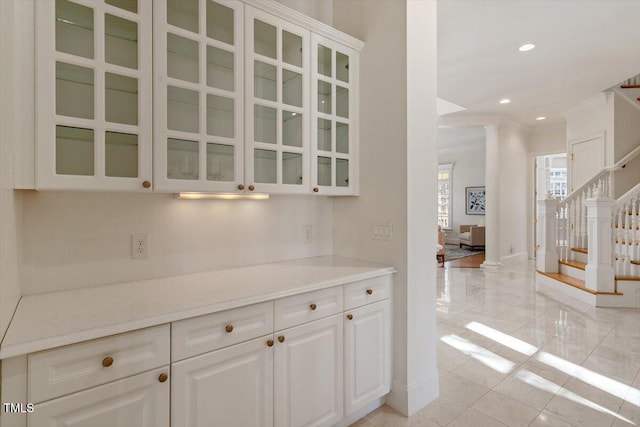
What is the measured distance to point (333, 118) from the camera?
2146mm

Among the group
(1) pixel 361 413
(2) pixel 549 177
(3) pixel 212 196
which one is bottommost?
(1) pixel 361 413

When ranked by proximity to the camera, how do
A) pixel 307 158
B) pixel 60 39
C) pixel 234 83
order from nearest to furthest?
1. pixel 60 39
2. pixel 234 83
3. pixel 307 158

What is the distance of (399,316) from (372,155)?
42.0 inches

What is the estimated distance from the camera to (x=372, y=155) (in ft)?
7.26

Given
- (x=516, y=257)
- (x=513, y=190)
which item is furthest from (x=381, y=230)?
(x=516, y=257)

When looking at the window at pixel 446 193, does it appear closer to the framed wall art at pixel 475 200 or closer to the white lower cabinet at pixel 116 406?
the framed wall art at pixel 475 200

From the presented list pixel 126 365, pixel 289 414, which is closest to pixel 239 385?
pixel 289 414

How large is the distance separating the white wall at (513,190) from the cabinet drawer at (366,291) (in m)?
6.00

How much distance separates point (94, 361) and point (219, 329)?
1.40 feet

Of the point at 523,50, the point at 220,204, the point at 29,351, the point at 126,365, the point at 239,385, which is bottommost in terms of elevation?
the point at 239,385

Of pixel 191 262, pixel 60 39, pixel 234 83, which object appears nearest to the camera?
pixel 60 39

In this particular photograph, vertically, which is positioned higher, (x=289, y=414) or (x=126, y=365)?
(x=126, y=365)

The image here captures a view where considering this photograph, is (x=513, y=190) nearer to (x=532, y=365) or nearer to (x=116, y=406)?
(x=532, y=365)

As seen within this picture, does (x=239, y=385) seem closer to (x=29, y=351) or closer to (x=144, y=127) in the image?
(x=29, y=351)
